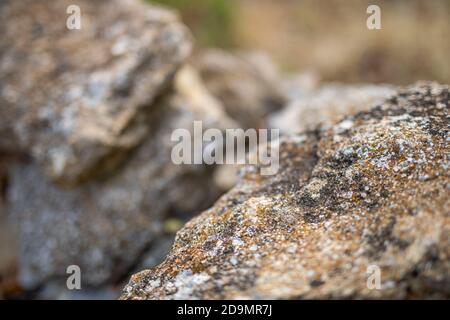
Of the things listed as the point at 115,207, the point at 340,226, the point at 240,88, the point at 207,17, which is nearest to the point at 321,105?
the point at 240,88

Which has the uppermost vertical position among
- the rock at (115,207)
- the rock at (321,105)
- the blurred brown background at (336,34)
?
the blurred brown background at (336,34)

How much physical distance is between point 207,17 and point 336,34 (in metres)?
3.87

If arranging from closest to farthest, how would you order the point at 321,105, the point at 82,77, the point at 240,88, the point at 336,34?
the point at 82,77 < the point at 321,105 < the point at 240,88 < the point at 336,34

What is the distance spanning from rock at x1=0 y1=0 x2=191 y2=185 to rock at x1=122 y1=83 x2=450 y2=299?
1790 mm

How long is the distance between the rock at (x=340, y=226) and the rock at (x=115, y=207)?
5.66ft

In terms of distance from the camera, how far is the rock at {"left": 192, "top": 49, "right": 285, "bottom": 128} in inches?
237

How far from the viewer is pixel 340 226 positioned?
85.4 inches

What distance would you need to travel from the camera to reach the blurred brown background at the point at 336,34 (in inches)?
316

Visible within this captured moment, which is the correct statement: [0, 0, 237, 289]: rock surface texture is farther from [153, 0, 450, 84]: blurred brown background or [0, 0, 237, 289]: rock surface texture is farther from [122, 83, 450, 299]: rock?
[153, 0, 450, 84]: blurred brown background

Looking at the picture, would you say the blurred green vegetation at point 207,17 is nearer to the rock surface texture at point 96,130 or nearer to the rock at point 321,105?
the rock at point 321,105

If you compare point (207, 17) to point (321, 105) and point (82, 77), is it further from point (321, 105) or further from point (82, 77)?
point (82, 77)

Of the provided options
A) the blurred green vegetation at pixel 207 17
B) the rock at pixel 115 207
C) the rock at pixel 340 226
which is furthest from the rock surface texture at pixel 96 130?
the blurred green vegetation at pixel 207 17

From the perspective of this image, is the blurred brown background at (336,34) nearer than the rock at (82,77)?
No
